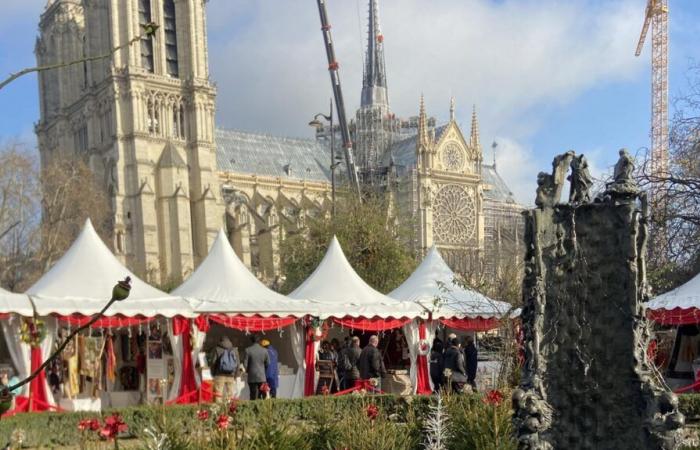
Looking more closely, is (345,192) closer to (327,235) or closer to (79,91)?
(327,235)

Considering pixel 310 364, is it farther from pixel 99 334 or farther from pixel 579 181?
pixel 579 181

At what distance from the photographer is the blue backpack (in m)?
15.5

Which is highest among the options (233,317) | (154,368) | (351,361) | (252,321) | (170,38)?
(170,38)

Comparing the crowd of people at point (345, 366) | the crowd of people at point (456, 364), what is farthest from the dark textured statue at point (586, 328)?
the crowd of people at point (345, 366)

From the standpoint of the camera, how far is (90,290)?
52.4 ft

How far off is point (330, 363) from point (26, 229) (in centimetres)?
2177

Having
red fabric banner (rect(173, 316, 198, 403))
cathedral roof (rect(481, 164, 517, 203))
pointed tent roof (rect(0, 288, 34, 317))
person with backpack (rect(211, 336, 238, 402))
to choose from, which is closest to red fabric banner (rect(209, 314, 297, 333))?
red fabric banner (rect(173, 316, 198, 403))

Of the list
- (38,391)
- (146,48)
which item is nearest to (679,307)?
(38,391)

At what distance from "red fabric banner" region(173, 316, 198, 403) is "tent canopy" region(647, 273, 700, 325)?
30.1 feet

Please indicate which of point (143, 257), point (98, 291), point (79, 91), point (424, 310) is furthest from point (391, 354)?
point (79, 91)

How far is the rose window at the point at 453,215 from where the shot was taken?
2672 inches

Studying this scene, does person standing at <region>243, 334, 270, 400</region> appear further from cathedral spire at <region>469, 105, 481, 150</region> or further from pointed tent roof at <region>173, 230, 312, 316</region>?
cathedral spire at <region>469, 105, 481, 150</region>

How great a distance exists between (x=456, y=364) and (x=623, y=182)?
8.82 metres

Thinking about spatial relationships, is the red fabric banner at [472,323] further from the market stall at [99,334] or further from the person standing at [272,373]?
the market stall at [99,334]
